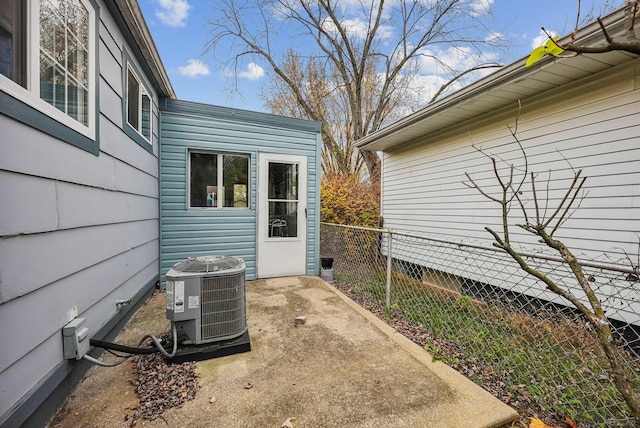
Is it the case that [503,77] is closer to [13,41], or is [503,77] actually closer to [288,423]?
[288,423]

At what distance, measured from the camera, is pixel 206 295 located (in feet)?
6.74

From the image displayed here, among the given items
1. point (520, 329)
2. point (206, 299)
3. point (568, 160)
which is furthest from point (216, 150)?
point (568, 160)

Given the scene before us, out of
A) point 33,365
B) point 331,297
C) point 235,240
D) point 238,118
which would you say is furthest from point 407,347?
point 238,118

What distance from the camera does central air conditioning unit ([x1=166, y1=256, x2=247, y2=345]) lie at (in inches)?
78.2

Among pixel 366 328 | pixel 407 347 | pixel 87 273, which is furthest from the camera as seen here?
pixel 366 328

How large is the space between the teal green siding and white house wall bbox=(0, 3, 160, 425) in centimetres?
124

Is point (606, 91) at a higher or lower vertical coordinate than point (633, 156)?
higher

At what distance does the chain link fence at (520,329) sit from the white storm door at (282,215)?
0.84m

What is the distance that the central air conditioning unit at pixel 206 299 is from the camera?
6.51 ft

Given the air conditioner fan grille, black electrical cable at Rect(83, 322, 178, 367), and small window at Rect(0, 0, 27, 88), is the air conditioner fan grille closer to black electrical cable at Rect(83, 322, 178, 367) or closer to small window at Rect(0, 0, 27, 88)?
black electrical cable at Rect(83, 322, 178, 367)

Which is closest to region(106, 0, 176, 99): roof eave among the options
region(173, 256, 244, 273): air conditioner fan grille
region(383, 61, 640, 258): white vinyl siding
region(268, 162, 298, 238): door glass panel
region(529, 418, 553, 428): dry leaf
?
region(268, 162, 298, 238): door glass panel

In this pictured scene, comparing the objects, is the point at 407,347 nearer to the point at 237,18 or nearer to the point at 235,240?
the point at 235,240

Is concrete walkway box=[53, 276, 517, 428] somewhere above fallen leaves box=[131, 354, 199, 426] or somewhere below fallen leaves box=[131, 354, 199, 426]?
below

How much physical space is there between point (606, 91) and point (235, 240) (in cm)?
493
